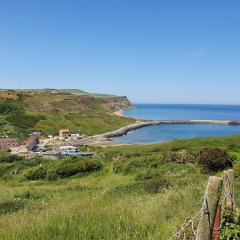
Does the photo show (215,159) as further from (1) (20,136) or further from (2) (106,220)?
(1) (20,136)

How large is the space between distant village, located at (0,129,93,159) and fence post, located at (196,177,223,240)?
188 ft

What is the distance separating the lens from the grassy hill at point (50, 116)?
115 m

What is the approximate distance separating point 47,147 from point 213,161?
211 feet

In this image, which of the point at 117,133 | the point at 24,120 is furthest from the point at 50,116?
the point at 117,133

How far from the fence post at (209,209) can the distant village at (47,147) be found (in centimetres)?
5729

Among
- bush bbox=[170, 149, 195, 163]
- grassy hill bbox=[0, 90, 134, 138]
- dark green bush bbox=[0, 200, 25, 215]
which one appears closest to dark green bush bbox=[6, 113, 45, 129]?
grassy hill bbox=[0, 90, 134, 138]

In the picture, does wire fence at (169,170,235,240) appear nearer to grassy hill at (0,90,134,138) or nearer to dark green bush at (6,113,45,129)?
grassy hill at (0,90,134,138)

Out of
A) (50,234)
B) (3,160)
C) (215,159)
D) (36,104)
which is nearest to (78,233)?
(50,234)

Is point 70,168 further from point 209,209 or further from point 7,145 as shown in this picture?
point 7,145

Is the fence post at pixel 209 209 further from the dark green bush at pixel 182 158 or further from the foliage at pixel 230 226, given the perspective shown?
the dark green bush at pixel 182 158

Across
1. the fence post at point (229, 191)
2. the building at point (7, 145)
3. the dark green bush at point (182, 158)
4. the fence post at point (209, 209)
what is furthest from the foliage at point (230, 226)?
the building at point (7, 145)

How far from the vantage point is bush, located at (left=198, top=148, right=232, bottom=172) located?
26859 mm

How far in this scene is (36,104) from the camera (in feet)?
481

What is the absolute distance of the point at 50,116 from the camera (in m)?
132
